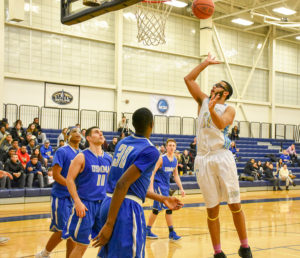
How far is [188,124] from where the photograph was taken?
80.7 ft

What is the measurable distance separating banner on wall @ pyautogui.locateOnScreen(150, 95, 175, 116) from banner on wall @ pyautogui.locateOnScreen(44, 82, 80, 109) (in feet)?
14.3

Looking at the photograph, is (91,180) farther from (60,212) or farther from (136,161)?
(136,161)

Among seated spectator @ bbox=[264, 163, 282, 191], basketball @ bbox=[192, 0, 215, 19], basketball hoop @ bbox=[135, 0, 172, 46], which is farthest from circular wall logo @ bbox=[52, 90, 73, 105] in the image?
basketball @ bbox=[192, 0, 215, 19]

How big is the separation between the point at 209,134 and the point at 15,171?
9.02 m

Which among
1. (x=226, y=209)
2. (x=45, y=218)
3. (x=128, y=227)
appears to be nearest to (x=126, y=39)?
(x=226, y=209)

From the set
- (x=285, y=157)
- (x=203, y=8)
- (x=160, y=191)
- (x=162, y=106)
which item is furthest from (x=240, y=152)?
(x=203, y=8)

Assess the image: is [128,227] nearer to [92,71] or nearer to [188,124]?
[92,71]

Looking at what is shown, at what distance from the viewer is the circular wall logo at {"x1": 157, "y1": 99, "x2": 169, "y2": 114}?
23.5 m

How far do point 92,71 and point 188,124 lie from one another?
20.9 ft

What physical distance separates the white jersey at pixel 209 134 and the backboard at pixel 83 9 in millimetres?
2259

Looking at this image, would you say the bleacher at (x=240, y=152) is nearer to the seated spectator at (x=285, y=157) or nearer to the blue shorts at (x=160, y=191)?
the seated spectator at (x=285, y=157)

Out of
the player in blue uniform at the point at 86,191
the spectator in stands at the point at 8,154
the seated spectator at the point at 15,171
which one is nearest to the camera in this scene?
the player in blue uniform at the point at 86,191

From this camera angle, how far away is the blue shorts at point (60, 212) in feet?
18.1

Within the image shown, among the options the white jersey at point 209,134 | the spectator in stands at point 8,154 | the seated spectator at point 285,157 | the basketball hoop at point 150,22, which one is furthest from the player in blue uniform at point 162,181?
the seated spectator at point 285,157
